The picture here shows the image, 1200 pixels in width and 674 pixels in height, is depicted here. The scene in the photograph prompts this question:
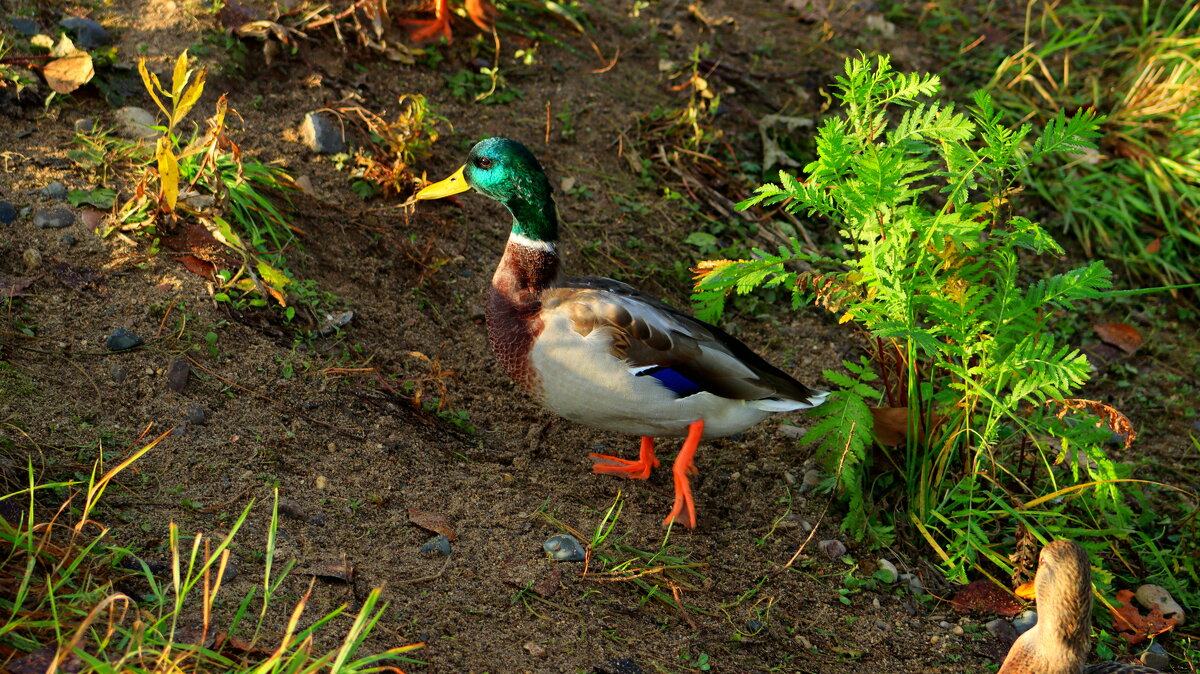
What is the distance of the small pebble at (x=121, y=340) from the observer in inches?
126

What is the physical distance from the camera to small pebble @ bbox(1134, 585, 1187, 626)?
3.42m

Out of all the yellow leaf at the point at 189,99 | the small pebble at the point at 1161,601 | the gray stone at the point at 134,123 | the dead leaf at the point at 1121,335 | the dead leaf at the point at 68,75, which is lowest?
the dead leaf at the point at 1121,335

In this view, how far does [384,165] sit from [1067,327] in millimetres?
3318

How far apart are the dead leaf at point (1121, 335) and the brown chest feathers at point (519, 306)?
2989 mm

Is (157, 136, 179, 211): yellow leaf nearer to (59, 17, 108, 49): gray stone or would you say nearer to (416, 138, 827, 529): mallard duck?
(416, 138, 827, 529): mallard duck

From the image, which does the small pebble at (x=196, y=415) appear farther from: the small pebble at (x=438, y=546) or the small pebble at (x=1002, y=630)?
the small pebble at (x=1002, y=630)

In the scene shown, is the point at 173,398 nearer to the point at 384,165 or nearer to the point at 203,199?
the point at 203,199

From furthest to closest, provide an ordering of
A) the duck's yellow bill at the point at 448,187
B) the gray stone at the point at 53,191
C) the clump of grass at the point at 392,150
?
1. the clump of grass at the point at 392,150
2. the duck's yellow bill at the point at 448,187
3. the gray stone at the point at 53,191

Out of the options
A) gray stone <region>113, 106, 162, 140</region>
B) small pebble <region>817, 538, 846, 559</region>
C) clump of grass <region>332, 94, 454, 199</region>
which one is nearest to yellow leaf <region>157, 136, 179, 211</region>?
gray stone <region>113, 106, 162, 140</region>

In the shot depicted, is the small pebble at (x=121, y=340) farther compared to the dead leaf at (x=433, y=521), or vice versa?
the small pebble at (x=121, y=340)

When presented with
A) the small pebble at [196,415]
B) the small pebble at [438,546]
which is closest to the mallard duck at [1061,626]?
the small pebble at [438,546]

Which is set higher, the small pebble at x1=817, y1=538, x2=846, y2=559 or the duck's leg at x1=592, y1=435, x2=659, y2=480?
the small pebble at x1=817, y1=538, x2=846, y2=559

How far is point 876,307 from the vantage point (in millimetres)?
3158

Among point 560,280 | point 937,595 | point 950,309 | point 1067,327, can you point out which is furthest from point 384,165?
point 1067,327
